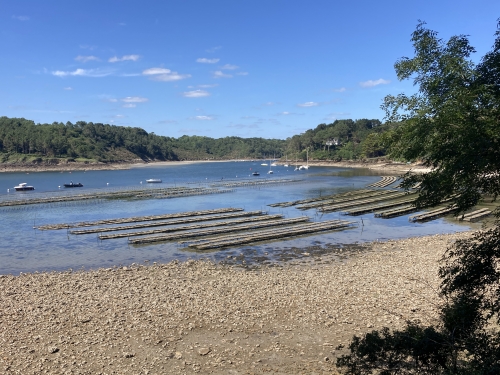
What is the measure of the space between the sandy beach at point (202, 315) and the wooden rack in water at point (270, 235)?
20.7ft

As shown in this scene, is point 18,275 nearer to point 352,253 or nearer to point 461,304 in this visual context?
point 352,253

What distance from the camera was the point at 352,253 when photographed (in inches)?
1064

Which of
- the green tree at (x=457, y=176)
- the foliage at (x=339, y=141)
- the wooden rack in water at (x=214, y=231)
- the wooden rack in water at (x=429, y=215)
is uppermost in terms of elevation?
the foliage at (x=339, y=141)

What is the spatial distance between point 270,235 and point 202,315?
669 inches

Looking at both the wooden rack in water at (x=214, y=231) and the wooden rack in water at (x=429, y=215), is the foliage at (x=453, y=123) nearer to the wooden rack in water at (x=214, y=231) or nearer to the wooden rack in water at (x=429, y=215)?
the wooden rack in water at (x=214, y=231)

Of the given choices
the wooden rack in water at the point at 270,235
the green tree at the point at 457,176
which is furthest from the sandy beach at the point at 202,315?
the wooden rack in water at the point at 270,235

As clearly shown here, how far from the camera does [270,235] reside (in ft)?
107

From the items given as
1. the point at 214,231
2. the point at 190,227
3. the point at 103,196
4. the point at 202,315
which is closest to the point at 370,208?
the point at 214,231

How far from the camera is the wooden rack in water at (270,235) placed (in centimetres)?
2997

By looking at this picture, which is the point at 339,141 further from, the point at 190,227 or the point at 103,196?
the point at 190,227

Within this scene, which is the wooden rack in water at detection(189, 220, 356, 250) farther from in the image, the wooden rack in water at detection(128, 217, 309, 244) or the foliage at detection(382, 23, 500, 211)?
the foliage at detection(382, 23, 500, 211)

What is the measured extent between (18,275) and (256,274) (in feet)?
47.5

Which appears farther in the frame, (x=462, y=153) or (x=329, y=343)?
(x=329, y=343)

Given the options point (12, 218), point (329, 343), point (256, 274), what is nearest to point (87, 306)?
point (256, 274)
